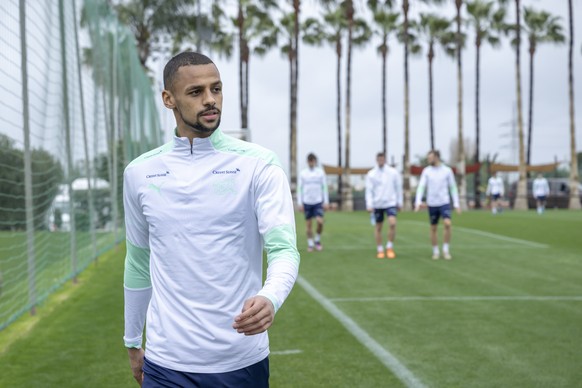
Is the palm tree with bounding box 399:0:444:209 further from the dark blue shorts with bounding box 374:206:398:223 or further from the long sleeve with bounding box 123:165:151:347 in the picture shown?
the long sleeve with bounding box 123:165:151:347

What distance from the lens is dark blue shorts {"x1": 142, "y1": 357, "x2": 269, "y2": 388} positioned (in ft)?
10.3

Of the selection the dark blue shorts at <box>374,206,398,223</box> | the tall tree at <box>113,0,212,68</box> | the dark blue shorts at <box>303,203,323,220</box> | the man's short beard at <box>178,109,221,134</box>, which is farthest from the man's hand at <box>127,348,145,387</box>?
the tall tree at <box>113,0,212,68</box>

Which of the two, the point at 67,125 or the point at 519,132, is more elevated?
the point at 519,132

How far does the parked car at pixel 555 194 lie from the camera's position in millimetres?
52219

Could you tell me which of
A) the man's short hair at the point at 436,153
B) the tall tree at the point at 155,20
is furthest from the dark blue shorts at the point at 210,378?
the tall tree at the point at 155,20

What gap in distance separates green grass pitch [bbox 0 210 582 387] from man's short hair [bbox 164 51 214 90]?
3.56 m

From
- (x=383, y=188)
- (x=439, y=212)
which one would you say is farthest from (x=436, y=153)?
(x=383, y=188)

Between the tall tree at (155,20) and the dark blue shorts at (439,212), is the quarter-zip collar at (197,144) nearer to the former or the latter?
the dark blue shorts at (439,212)

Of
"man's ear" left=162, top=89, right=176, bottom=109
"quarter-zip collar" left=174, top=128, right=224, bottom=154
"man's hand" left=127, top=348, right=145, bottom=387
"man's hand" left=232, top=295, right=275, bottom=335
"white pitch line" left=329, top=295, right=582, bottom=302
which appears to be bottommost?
"white pitch line" left=329, top=295, right=582, bottom=302

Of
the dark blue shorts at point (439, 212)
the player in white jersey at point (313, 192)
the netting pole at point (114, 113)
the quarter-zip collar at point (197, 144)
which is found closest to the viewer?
the quarter-zip collar at point (197, 144)

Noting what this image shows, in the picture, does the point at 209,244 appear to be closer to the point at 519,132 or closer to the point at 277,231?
the point at 277,231

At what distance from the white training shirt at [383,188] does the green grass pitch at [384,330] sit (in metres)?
1.89

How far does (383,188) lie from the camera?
17.0 metres

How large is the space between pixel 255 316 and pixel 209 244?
594mm
